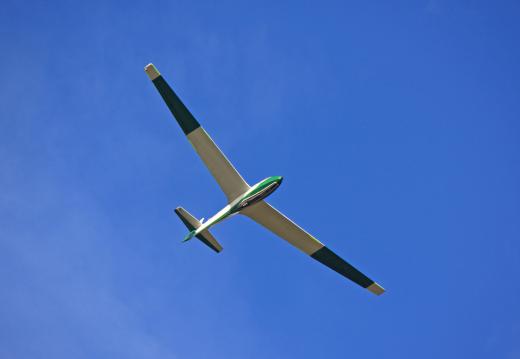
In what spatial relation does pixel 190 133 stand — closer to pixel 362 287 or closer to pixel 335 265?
pixel 335 265

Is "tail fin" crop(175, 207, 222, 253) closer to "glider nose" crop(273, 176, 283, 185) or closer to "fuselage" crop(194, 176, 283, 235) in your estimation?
"fuselage" crop(194, 176, 283, 235)

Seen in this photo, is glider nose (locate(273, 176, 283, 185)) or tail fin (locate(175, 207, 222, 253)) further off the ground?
glider nose (locate(273, 176, 283, 185))

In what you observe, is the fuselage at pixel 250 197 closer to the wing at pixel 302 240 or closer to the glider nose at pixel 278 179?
the glider nose at pixel 278 179

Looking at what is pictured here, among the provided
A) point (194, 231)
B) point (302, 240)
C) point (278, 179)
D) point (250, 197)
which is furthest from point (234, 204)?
point (302, 240)

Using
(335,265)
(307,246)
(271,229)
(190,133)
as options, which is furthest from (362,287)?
(190,133)

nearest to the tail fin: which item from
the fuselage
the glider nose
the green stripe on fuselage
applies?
the fuselage

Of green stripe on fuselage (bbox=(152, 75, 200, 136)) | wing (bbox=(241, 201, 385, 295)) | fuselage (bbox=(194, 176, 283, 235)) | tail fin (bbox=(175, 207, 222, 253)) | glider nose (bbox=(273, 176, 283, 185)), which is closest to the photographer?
green stripe on fuselage (bbox=(152, 75, 200, 136))
